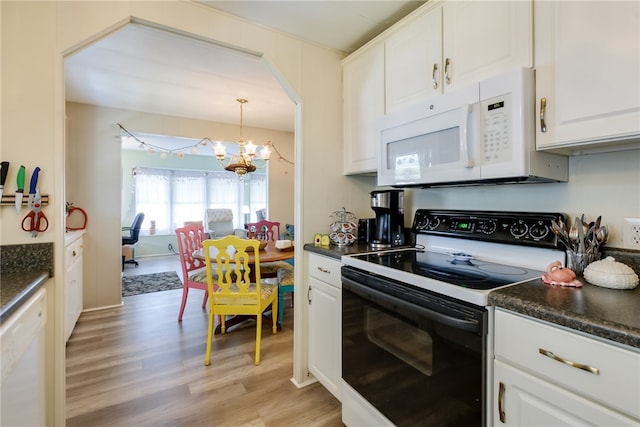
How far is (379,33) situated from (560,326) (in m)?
1.93

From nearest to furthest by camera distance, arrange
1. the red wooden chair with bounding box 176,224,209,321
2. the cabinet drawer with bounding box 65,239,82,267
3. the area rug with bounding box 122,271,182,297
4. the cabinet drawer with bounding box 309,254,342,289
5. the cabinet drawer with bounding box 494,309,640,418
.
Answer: the cabinet drawer with bounding box 494,309,640,418, the cabinet drawer with bounding box 309,254,342,289, the cabinet drawer with bounding box 65,239,82,267, the red wooden chair with bounding box 176,224,209,321, the area rug with bounding box 122,271,182,297

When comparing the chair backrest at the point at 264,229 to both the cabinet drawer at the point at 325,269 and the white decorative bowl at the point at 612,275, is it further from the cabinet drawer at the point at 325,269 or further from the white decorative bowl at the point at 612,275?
the white decorative bowl at the point at 612,275

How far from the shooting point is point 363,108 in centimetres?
196

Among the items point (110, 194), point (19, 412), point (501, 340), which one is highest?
point (110, 194)

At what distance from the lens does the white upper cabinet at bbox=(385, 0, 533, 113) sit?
1.19 meters

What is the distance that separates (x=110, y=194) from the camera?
356 cm

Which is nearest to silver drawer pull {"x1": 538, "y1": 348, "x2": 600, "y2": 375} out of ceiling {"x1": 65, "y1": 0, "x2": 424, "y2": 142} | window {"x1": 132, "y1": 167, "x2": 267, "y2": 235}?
ceiling {"x1": 65, "y1": 0, "x2": 424, "y2": 142}

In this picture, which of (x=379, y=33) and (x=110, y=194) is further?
(x=110, y=194)

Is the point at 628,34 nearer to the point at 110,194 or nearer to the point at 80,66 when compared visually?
the point at 80,66

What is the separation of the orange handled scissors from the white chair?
209 inches

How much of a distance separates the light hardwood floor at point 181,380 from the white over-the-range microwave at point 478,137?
58.8 inches

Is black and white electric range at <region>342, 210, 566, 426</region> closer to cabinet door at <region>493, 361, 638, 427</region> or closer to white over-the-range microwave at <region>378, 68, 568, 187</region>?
cabinet door at <region>493, 361, 638, 427</region>

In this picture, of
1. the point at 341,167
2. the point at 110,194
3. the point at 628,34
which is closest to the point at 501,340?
the point at 628,34

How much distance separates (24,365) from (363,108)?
6.68 feet
